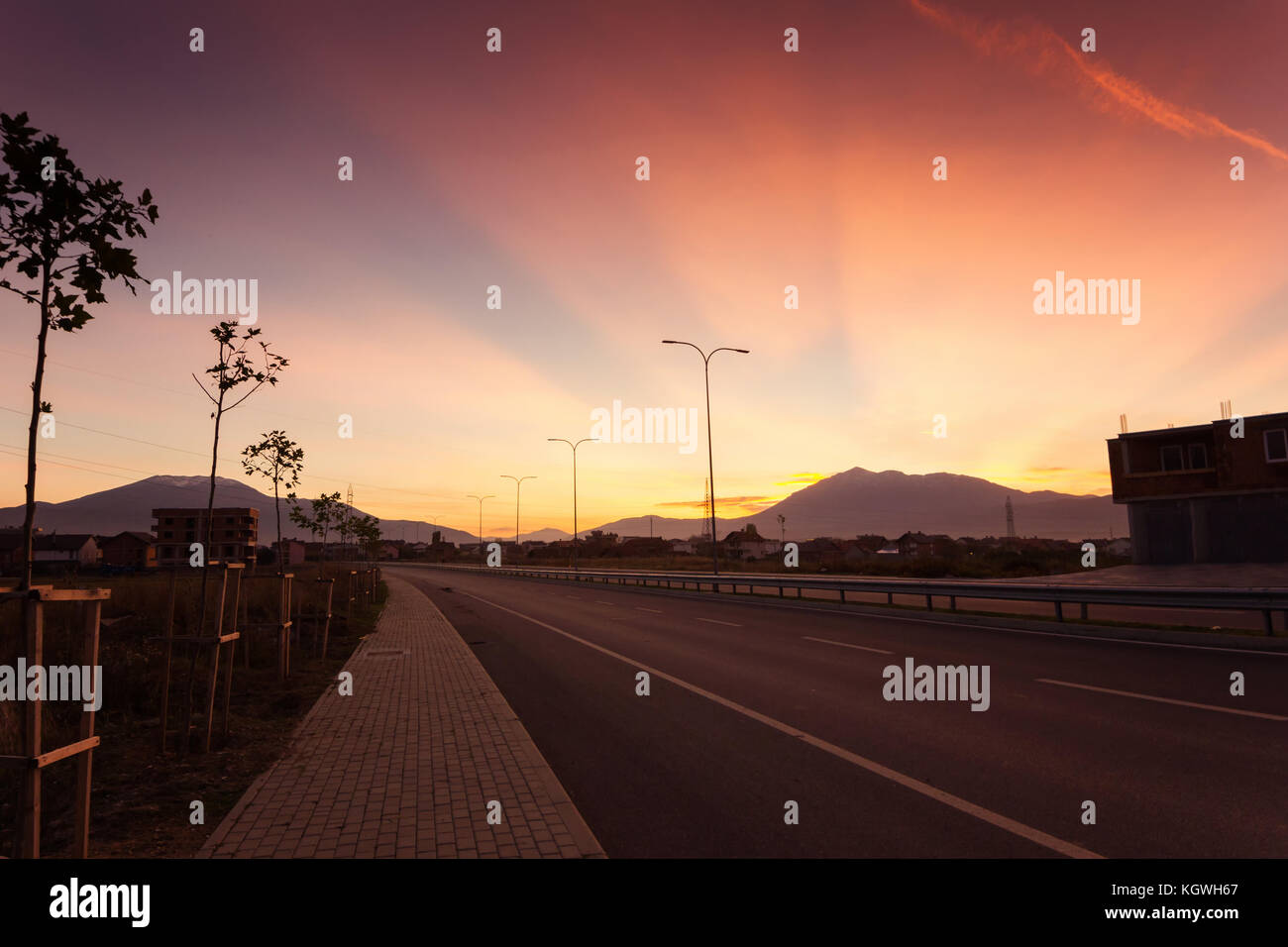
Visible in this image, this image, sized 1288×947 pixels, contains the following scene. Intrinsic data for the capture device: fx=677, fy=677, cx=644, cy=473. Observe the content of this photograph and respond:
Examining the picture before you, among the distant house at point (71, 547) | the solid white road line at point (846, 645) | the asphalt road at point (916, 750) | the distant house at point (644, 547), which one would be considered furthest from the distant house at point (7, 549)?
the distant house at point (644, 547)

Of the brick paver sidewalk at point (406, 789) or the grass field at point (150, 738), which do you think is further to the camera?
the grass field at point (150, 738)

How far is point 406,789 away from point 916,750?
4720 millimetres

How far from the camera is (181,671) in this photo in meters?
11.2

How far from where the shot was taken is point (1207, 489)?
124 ft

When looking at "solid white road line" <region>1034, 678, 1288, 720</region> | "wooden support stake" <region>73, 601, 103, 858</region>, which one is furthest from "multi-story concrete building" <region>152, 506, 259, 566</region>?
"solid white road line" <region>1034, 678, 1288, 720</region>

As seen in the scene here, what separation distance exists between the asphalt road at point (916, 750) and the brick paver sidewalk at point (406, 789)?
0.42 metres

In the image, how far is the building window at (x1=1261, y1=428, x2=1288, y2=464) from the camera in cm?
3603

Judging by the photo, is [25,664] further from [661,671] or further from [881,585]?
[881,585]

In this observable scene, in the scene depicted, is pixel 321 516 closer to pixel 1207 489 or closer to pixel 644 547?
pixel 1207 489

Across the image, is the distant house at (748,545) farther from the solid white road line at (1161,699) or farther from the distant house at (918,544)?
the solid white road line at (1161,699)

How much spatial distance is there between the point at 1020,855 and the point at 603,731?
4565 mm

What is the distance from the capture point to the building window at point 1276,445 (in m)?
36.0

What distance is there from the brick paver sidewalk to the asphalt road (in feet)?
1.38

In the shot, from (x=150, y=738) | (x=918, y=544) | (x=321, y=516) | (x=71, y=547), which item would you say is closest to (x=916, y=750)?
(x=150, y=738)
